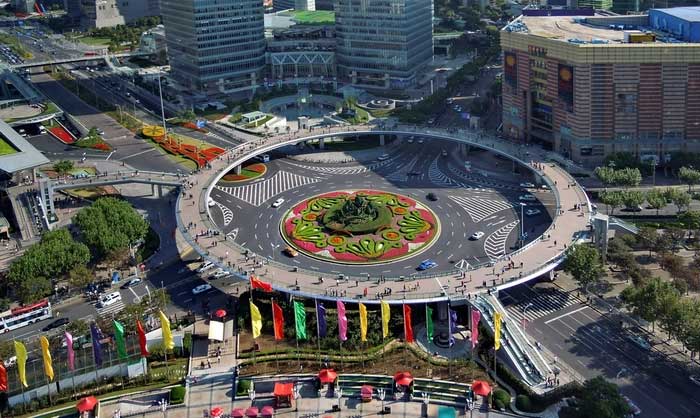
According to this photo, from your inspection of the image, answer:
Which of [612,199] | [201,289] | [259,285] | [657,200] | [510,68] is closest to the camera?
[259,285]

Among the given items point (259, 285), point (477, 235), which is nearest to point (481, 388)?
point (259, 285)

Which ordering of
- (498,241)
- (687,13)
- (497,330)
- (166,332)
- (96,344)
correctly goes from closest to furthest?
(497,330) < (96,344) < (166,332) < (498,241) < (687,13)

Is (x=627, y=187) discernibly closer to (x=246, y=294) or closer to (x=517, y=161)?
(x=517, y=161)

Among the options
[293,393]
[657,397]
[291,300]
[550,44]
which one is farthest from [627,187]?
[293,393]

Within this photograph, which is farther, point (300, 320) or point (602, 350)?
point (602, 350)

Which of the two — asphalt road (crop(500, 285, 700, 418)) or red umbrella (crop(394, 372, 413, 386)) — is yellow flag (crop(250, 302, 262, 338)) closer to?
red umbrella (crop(394, 372, 413, 386))

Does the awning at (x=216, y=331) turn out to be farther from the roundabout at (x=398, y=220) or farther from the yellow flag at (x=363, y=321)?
the yellow flag at (x=363, y=321)

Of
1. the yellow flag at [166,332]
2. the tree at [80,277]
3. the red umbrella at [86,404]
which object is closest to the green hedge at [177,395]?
the yellow flag at [166,332]

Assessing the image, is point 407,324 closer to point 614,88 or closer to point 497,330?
point 497,330
